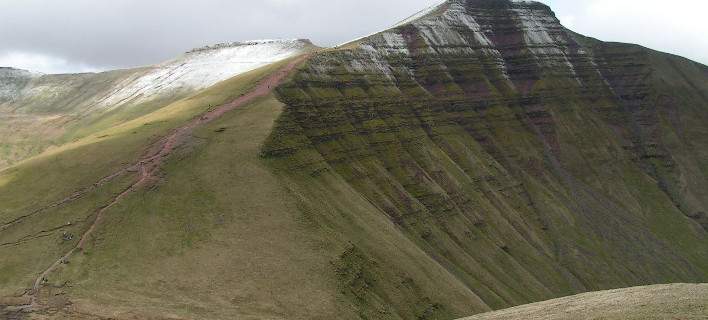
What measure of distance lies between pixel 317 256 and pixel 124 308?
76.2 feet

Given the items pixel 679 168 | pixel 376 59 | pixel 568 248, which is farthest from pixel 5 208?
pixel 679 168

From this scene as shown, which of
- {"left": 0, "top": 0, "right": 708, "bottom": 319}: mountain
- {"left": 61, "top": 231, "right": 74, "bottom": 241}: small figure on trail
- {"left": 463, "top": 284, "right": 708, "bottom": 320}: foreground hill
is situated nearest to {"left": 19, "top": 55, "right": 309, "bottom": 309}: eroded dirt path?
{"left": 0, "top": 0, "right": 708, "bottom": 319}: mountain

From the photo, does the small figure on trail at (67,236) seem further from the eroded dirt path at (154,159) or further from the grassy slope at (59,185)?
the eroded dirt path at (154,159)

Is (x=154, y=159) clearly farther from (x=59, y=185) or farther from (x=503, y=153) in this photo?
(x=503, y=153)

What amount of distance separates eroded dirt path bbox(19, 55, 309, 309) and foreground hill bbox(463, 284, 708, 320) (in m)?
40.7

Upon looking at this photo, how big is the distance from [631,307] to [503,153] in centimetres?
10680

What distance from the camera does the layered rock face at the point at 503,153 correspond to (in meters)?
105

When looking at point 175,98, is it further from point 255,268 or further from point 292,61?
point 255,268

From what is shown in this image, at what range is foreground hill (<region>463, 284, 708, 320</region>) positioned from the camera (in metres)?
45.4

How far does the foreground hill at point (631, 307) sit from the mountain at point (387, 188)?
308 cm

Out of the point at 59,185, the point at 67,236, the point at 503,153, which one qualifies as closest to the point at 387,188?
the point at 59,185

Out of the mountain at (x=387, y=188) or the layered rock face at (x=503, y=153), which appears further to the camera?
the layered rock face at (x=503, y=153)

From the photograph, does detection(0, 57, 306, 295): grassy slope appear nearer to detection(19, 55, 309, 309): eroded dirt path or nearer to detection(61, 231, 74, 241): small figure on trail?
detection(61, 231, 74, 241): small figure on trail

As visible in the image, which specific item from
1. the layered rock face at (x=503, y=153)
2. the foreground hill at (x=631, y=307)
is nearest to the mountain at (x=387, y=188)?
the layered rock face at (x=503, y=153)
